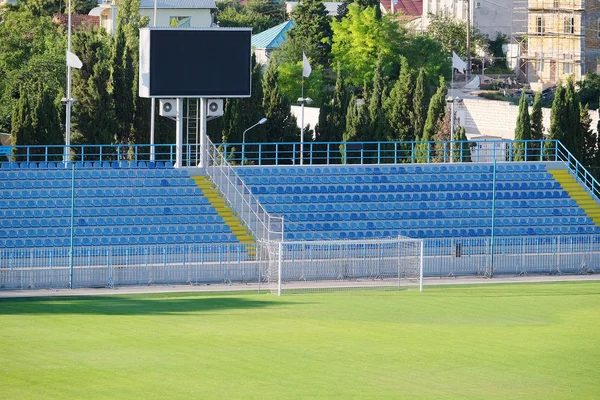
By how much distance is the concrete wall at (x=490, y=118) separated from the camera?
238 feet

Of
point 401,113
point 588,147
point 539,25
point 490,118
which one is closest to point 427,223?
point 588,147

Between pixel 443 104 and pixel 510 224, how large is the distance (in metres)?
16.6

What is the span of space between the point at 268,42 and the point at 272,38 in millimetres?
1134

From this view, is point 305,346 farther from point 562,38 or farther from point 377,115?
point 562,38

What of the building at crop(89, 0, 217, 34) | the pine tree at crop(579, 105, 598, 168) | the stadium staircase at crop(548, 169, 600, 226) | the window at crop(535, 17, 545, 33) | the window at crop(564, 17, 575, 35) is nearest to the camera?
the stadium staircase at crop(548, 169, 600, 226)

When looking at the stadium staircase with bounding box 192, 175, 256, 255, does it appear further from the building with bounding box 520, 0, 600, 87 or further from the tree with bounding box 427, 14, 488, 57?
the tree with bounding box 427, 14, 488, 57

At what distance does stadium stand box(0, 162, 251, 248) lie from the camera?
41906 millimetres

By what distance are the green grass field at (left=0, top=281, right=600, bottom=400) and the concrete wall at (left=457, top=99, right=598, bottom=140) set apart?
111 ft

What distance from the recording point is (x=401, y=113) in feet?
210

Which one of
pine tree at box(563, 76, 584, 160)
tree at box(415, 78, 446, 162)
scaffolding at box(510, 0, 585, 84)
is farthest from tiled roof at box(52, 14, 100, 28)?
pine tree at box(563, 76, 584, 160)

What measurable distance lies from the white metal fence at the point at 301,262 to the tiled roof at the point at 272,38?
64.6 meters

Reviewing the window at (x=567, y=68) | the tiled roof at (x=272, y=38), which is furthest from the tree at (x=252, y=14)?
the window at (x=567, y=68)

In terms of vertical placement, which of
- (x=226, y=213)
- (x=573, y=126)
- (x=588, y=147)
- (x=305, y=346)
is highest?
(x=573, y=126)

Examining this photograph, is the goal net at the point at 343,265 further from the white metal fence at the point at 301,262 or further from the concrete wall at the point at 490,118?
the concrete wall at the point at 490,118
